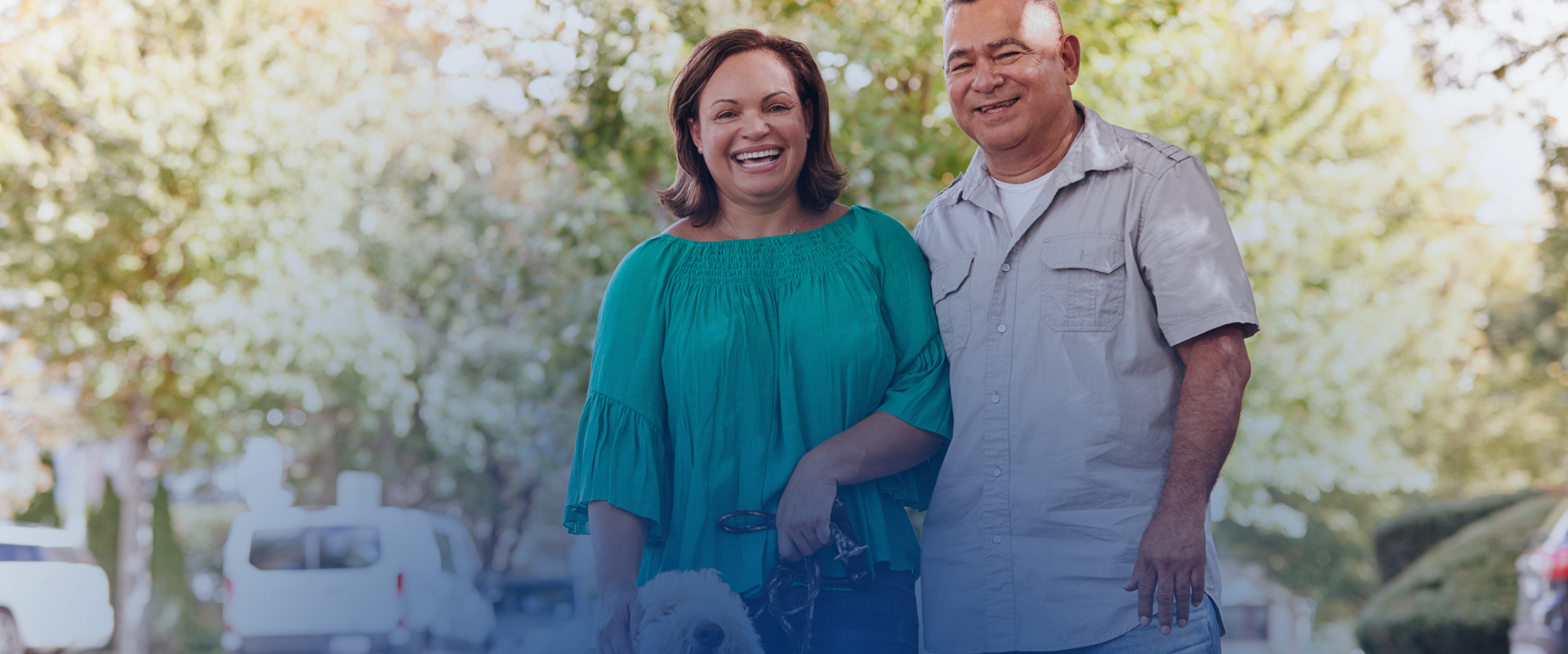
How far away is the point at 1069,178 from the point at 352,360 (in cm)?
1268

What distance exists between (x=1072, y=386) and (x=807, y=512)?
0.59 metres

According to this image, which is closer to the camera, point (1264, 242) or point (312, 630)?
point (1264, 242)

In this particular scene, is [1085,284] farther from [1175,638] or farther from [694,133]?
[694,133]

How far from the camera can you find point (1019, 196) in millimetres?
2674

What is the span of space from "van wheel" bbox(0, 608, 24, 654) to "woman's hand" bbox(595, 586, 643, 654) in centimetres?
830

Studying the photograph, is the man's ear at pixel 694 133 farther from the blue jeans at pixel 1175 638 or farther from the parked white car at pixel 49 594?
the parked white car at pixel 49 594

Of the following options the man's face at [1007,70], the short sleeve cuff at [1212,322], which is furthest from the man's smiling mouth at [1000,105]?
the short sleeve cuff at [1212,322]

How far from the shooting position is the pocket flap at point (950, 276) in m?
2.57

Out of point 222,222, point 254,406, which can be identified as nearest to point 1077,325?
point 222,222

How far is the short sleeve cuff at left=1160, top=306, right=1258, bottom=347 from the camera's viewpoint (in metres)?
2.25

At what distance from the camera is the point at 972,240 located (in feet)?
8.59

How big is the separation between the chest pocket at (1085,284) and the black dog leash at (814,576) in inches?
23.2

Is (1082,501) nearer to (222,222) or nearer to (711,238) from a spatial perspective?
(711,238)

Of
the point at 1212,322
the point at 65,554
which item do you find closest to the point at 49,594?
the point at 65,554
